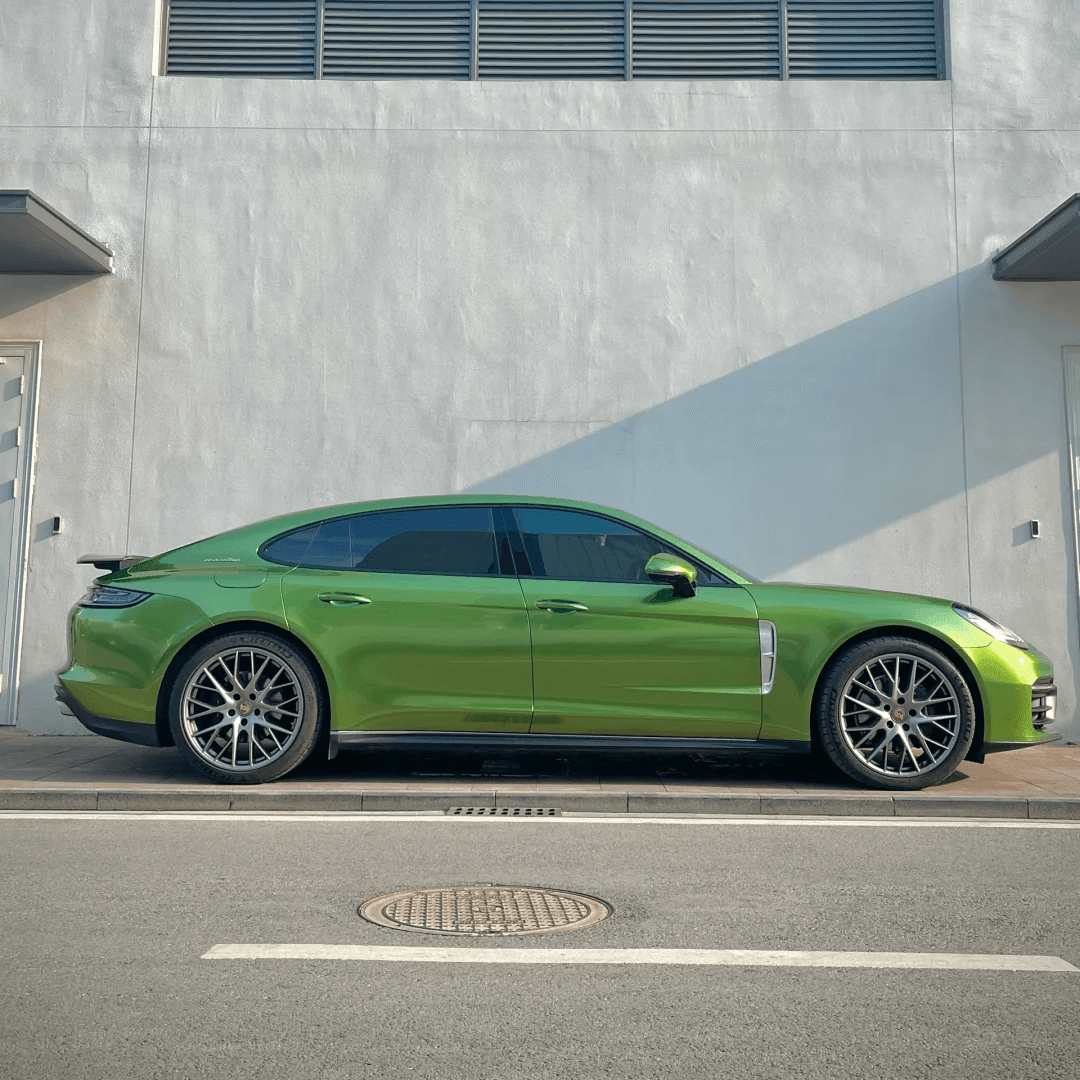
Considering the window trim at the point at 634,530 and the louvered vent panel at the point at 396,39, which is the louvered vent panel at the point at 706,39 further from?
the window trim at the point at 634,530

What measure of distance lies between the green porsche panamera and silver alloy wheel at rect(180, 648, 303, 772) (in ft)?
0.04

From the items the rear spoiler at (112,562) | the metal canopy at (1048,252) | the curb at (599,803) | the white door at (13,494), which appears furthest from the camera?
the white door at (13,494)

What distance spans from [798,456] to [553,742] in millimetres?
A: 4341

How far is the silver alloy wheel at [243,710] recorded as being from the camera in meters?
6.82

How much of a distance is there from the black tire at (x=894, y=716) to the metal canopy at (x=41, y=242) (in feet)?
21.1

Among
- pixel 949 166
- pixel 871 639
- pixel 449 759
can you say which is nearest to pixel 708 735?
pixel 871 639

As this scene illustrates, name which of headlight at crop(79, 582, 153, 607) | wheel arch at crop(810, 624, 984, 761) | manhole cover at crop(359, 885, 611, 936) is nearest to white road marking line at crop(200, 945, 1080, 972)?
manhole cover at crop(359, 885, 611, 936)

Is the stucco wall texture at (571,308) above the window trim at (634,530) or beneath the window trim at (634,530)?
above

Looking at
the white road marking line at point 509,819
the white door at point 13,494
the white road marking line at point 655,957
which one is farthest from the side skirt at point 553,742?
the white door at point 13,494

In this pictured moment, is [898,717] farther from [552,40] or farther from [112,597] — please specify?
[552,40]

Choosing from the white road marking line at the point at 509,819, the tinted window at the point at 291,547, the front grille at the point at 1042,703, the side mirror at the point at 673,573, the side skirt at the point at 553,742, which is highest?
the tinted window at the point at 291,547

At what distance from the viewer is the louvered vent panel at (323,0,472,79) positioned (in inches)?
433

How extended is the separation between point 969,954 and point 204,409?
318 inches

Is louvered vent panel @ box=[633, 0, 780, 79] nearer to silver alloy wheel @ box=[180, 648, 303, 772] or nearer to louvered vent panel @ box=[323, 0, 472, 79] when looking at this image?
louvered vent panel @ box=[323, 0, 472, 79]
